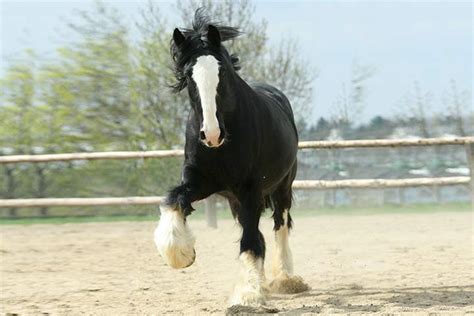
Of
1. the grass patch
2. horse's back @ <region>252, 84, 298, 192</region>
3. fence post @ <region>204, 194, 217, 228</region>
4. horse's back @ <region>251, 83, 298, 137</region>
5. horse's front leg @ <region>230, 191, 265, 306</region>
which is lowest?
the grass patch

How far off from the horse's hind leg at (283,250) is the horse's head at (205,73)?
1769 mm

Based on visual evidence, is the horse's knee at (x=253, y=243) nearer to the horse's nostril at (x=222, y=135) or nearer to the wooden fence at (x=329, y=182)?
the horse's nostril at (x=222, y=135)

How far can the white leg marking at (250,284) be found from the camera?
468cm

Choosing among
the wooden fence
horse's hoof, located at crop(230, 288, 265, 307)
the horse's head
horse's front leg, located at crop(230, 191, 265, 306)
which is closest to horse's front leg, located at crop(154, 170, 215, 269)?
horse's front leg, located at crop(230, 191, 265, 306)

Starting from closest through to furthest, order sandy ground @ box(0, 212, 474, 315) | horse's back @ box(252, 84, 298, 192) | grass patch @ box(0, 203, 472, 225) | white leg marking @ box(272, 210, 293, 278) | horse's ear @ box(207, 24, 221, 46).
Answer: horse's ear @ box(207, 24, 221, 46), sandy ground @ box(0, 212, 474, 315), horse's back @ box(252, 84, 298, 192), white leg marking @ box(272, 210, 293, 278), grass patch @ box(0, 203, 472, 225)

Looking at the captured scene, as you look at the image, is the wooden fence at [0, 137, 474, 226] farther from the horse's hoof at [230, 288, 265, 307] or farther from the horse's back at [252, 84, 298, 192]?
the horse's hoof at [230, 288, 265, 307]

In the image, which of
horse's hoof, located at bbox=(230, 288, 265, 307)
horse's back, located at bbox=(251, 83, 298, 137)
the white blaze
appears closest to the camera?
the white blaze

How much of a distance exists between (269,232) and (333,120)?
11.5 metres

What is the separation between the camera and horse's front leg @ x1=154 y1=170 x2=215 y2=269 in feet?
16.3

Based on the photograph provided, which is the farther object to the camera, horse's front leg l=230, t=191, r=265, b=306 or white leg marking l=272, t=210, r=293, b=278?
white leg marking l=272, t=210, r=293, b=278

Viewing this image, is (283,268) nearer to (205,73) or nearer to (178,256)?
(178,256)

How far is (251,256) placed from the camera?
4.94 meters

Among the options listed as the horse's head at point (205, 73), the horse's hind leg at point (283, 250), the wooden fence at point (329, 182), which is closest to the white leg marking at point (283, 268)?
the horse's hind leg at point (283, 250)

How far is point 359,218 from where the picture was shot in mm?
14203
